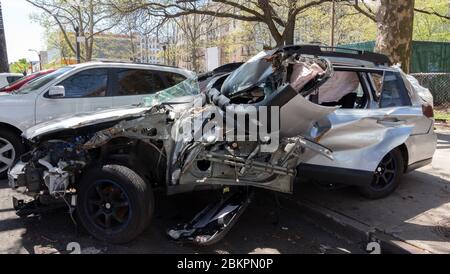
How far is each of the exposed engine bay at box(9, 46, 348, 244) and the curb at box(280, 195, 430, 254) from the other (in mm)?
811

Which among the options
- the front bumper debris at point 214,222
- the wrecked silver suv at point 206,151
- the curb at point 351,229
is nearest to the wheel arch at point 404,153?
the wrecked silver suv at point 206,151

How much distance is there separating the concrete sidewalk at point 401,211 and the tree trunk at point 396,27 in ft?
12.9

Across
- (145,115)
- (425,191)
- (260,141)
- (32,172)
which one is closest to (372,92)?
(425,191)

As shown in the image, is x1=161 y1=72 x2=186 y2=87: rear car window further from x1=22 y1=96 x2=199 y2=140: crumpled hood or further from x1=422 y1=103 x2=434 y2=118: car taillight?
x1=422 y1=103 x2=434 y2=118: car taillight

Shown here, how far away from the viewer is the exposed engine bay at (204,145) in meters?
4.06

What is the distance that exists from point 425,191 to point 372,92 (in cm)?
155

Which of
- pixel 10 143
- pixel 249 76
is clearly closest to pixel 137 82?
pixel 10 143

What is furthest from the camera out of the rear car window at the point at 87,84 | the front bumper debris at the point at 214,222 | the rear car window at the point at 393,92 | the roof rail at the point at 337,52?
the rear car window at the point at 87,84

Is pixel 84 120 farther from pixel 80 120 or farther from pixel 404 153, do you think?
pixel 404 153

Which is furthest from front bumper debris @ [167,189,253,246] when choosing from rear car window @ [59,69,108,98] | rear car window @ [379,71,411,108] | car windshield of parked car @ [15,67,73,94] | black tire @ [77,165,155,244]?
car windshield of parked car @ [15,67,73,94]

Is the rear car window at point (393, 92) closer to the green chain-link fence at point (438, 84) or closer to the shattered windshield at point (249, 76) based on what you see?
the shattered windshield at point (249, 76)

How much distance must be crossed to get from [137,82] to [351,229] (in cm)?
476
